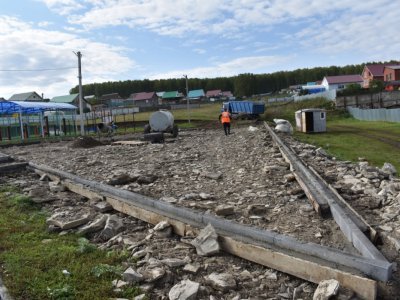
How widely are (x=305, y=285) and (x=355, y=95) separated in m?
52.8

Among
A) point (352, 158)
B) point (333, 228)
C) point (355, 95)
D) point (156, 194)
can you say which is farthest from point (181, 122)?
point (333, 228)

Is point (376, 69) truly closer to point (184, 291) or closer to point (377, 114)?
point (377, 114)

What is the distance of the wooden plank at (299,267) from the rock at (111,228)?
1.75m

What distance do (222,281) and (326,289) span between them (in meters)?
1.02

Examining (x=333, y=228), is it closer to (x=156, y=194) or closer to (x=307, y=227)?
(x=307, y=227)

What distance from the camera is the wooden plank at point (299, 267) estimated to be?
3521 mm

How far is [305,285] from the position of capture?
397cm

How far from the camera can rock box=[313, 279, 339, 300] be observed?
3.51 metres

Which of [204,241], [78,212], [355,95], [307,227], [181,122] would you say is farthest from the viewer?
[355,95]

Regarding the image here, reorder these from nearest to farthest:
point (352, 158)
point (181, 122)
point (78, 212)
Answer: point (78, 212), point (352, 158), point (181, 122)

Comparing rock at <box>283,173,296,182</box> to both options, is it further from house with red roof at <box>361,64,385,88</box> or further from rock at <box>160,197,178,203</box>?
house with red roof at <box>361,64,385,88</box>

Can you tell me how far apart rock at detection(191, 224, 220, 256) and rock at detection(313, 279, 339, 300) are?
4.62 ft

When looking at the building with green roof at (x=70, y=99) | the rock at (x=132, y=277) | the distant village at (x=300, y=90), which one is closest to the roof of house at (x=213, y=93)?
the distant village at (x=300, y=90)

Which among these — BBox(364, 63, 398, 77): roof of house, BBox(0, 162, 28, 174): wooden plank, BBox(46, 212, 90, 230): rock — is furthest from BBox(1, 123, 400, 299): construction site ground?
BBox(364, 63, 398, 77): roof of house
